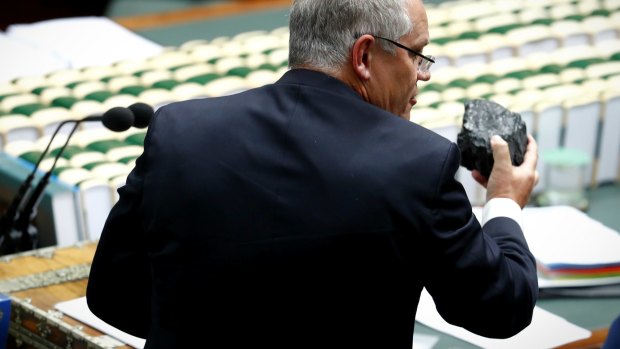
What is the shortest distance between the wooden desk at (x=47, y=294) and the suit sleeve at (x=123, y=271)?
0.37 metres

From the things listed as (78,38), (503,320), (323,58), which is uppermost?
(323,58)

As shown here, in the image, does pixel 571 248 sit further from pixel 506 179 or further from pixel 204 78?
pixel 204 78

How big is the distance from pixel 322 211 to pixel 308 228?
3 cm

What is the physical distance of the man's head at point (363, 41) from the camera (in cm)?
151

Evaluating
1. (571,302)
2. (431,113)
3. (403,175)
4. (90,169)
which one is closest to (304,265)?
(403,175)

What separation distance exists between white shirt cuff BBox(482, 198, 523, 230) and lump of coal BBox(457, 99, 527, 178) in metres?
0.19

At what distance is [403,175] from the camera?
1.48m

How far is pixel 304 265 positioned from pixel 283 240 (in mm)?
40

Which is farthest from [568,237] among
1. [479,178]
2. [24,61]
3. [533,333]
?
[24,61]

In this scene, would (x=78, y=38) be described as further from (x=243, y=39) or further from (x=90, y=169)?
(x=90, y=169)

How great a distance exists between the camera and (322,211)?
149cm

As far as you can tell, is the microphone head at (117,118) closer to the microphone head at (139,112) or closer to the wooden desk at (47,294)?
the microphone head at (139,112)

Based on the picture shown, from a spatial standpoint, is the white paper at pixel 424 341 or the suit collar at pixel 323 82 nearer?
the suit collar at pixel 323 82

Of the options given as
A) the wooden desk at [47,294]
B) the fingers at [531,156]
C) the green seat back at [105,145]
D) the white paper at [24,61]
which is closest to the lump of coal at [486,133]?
the fingers at [531,156]
